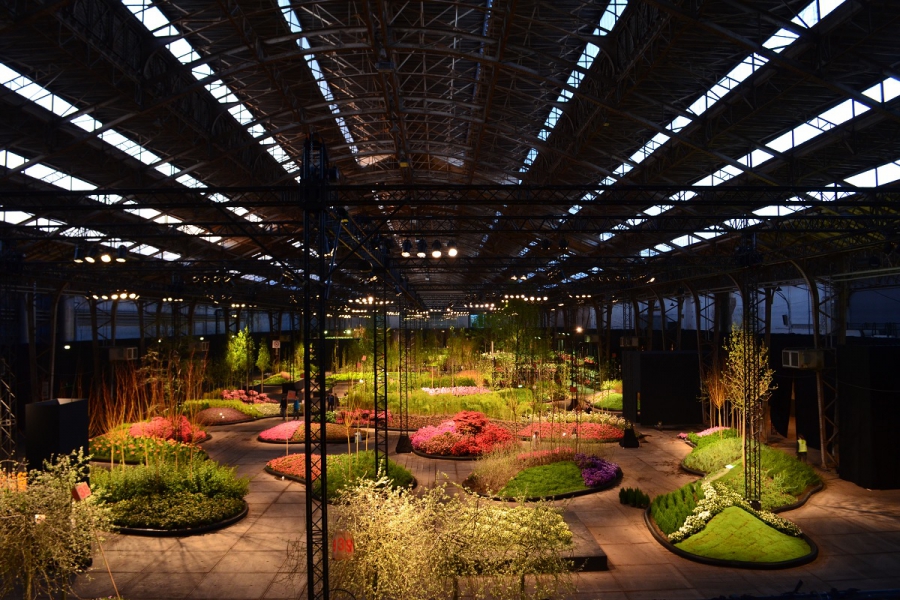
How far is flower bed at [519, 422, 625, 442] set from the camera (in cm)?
2089

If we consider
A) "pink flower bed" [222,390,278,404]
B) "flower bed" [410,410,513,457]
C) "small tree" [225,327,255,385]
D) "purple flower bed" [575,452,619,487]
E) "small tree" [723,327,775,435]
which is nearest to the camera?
"small tree" [723,327,775,435]

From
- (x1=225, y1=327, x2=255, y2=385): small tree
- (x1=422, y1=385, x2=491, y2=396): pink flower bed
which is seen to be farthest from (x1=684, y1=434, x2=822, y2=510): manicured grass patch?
(x1=225, y1=327, x2=255, y2=385): small tree

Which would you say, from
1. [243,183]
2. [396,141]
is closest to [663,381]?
[396,141]

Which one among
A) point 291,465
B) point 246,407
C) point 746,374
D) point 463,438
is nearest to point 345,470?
point 291,465

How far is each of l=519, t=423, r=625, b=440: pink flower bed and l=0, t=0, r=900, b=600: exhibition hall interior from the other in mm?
234

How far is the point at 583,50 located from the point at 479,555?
12.4m

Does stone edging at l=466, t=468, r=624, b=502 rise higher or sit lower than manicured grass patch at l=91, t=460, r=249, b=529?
lower

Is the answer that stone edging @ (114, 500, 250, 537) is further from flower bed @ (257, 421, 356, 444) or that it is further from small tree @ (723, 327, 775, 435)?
small tree @ (723, 327, 775, 435)

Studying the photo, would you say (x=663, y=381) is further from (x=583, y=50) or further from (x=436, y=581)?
(x=436, y=581)

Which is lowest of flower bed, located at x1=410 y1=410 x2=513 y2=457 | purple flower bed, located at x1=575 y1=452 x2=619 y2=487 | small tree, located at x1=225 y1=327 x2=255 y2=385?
purple flower bed, located at x1=575 y1=452 x2=619 y2=487

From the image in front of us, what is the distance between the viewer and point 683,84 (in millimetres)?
13828

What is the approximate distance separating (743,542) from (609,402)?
18.6 m

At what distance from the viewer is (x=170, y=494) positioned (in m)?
13.8

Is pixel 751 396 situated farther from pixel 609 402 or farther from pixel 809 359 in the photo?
pixel 609 402
